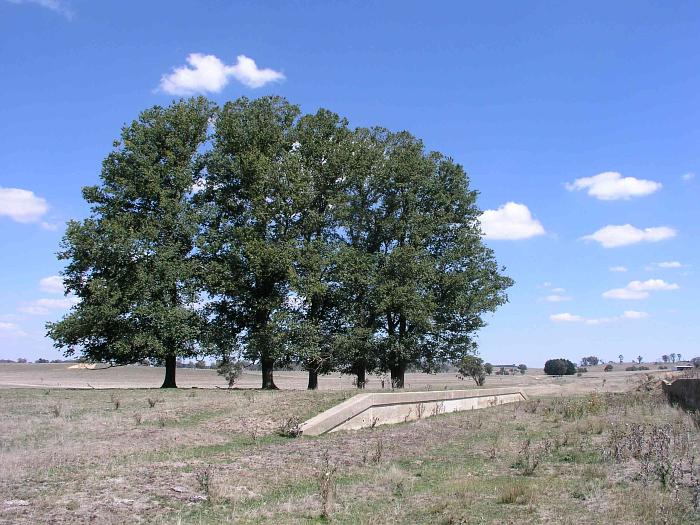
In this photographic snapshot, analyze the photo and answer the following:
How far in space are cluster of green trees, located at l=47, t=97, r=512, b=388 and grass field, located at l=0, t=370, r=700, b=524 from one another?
26.1ft

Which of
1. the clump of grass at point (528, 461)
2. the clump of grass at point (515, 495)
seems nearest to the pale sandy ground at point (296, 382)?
the clump of grass at point (528, 461)

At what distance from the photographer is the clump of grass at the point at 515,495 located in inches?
372

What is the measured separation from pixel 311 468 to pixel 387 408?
29.0ft

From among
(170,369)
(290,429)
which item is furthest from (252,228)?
(290,429)

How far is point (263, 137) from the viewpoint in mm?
31562

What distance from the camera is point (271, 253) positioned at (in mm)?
28156

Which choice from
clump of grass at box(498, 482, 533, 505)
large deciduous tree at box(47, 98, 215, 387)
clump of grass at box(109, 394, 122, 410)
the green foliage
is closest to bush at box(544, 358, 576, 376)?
the green foliage

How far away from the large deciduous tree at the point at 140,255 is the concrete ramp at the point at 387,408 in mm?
11849

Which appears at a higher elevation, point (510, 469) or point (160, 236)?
point (160, 236)

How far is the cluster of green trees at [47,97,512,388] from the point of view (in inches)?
1118

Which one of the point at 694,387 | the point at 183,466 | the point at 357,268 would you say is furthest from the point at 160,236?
the point at 694,387

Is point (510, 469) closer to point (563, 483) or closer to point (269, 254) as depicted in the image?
point (563, 483)

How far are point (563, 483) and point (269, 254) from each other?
1951 cm

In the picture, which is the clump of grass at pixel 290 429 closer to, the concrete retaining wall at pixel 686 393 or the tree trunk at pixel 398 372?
the concrete retaining wall at pixel 686 393
